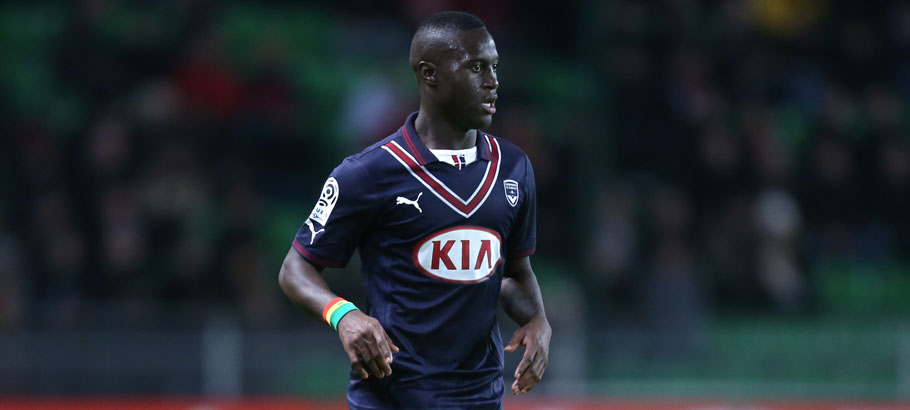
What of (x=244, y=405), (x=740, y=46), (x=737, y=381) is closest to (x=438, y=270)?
(x=244, y=405)

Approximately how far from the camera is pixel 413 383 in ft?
12.3

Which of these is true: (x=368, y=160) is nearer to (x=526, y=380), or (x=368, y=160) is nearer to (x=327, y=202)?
(x=327, y=202)

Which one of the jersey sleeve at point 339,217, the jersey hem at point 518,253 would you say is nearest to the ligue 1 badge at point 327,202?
the jersey sleeve at point 339,217

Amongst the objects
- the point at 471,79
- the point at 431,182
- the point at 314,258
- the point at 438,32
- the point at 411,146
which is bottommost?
the point at 314,258

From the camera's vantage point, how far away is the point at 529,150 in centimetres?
1024

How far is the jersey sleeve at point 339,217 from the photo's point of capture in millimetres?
3719

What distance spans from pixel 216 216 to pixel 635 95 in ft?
11.4

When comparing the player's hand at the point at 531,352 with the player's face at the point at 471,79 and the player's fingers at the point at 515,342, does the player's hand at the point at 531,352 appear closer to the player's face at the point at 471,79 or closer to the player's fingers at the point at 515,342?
the player's fingers at the point at 515,342

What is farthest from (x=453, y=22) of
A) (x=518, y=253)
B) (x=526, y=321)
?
(x=526, y=321)

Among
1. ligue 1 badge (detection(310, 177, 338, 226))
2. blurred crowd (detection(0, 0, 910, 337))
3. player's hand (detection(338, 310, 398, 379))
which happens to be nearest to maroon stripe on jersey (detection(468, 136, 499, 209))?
ligue 1 badge (detection(310, 177, 338, 226))

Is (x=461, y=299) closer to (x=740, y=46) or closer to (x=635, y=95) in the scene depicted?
(x=635, y=95)

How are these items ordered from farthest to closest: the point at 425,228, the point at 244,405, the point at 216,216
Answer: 1. the point at 216,216
2. the point at 244,405
3. the point at 425,228

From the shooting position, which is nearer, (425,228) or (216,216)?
(425,228)

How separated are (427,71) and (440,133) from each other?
0.19 meters
